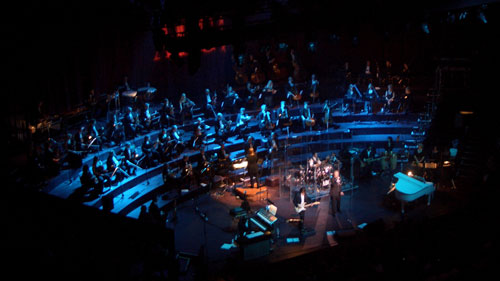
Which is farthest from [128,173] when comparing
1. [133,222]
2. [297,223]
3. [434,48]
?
[434,48]

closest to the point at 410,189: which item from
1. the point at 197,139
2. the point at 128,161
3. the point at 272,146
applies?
the point at 272,146

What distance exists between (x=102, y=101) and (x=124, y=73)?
1958mm

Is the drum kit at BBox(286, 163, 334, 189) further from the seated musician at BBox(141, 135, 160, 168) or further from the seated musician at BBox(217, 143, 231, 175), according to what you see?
the seated musician at BBox(141, 135, 160, 168)

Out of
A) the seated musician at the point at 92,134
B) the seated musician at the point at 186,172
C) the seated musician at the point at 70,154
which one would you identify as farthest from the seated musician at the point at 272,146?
the seated musician at the point at 70,154

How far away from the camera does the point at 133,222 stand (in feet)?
22.4

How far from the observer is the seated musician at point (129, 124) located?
1392 centimetres

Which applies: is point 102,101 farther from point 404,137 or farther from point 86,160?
point 404,137

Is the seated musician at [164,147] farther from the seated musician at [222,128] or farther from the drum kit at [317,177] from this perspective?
the drum kit at [317,177]

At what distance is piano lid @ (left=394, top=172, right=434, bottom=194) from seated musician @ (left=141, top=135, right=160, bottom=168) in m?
6.92

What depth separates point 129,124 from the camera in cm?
1398

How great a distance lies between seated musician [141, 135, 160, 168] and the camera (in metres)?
13.0

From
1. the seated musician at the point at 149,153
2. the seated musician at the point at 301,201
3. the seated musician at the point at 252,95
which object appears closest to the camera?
the seated musician at the point at 301,201

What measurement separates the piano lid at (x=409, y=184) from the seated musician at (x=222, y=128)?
5.93m

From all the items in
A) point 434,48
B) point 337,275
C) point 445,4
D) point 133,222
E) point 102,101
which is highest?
point 445,4
